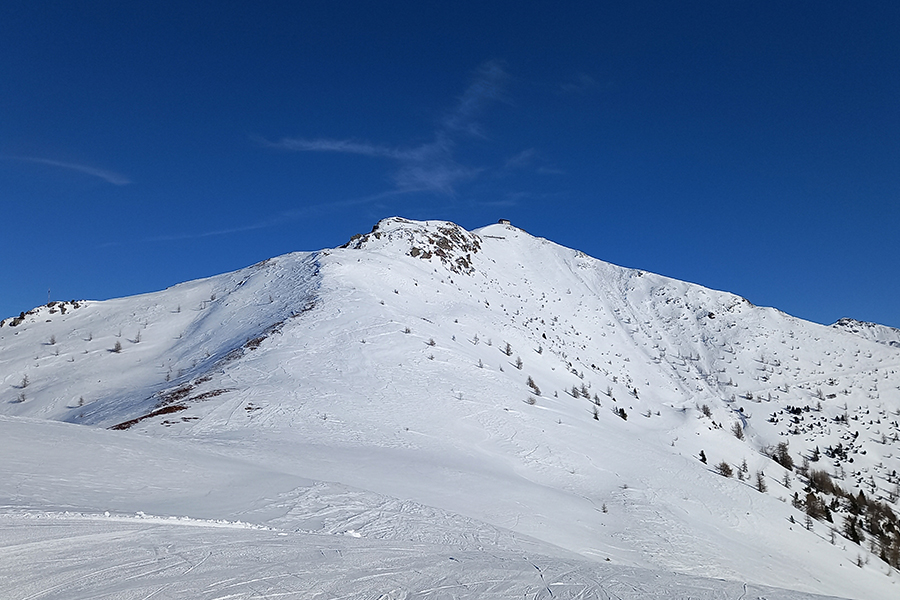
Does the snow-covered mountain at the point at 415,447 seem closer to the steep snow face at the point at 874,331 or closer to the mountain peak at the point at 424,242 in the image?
the mountain peak at the point at 424,242

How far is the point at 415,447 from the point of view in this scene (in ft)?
36.4

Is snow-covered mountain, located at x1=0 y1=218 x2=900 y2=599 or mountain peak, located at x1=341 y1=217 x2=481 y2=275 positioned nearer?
snow-covered mountain, located at x1=0 y1=218 x2=900 y2=599

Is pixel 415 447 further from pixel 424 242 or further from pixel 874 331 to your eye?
pixel 874 331

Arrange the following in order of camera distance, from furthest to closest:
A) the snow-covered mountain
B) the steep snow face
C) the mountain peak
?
1. the steep snow face
2. the mountain peak
3. the snow-covered mountain

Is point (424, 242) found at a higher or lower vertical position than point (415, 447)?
higher

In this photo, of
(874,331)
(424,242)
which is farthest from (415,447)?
(874,331)

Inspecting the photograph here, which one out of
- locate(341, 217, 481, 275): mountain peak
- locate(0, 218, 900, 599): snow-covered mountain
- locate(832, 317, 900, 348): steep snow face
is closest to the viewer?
locate(0, 218, 900, 599): snow-covered mountain

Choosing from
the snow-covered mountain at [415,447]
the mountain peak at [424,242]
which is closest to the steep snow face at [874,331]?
the snow-covered mountain at [415,447]

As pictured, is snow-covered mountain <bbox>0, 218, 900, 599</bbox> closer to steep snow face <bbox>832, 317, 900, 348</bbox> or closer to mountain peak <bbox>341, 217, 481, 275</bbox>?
mountain peak <bbox>341, 217, 481, 275</bbox>

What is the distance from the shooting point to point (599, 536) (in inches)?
319

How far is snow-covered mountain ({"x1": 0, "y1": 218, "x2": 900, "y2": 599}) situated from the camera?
475cm

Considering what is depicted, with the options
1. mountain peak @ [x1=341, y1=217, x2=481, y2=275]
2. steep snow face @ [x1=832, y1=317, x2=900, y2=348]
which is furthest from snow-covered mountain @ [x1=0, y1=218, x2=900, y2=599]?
steep snow face @ [x1=832, y1=317, x2=900, y2=348]

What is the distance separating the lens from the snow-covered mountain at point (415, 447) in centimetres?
475

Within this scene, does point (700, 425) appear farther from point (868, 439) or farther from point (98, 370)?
point (98, 370)
